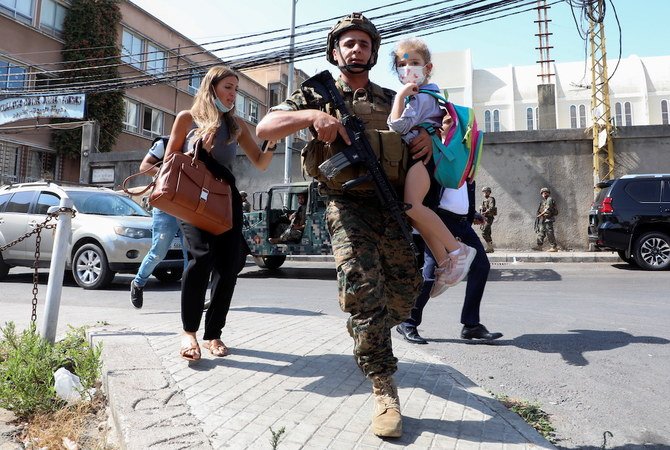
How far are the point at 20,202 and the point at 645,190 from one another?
11684 millimetres

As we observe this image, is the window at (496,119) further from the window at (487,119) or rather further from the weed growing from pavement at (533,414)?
the weed growing from pavement at (533,414)

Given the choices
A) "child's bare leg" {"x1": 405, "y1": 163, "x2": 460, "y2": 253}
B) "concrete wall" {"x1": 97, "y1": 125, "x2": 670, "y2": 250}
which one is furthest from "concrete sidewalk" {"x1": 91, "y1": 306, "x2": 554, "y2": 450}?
"concrete wall" {"x1": 97, "y1": 125, "x2": 670, "y2": 250}

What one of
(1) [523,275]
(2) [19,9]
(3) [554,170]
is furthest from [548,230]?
(2) [19,9]

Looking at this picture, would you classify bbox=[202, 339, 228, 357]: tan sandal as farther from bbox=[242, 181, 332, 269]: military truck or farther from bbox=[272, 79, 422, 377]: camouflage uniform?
bbox=[242, 181, 332, 269]: military truck

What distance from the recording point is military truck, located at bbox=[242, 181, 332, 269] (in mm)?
9232

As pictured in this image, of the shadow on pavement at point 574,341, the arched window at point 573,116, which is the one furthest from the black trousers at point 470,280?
the arched window at point 573,116

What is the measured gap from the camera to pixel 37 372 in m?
2.66

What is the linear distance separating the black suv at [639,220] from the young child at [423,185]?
8618mm

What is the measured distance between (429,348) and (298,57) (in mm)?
11911

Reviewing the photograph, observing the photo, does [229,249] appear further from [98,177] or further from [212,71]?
[98,177]

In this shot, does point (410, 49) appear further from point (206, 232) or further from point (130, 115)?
point (130, 115)

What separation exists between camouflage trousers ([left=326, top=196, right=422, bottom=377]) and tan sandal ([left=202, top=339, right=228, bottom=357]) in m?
1.20

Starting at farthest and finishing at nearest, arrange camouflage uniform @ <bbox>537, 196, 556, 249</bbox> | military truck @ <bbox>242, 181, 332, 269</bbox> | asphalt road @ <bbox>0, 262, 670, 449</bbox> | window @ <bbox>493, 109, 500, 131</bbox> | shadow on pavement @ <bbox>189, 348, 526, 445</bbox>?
window @ <bbox>493, 109, 500, 131</bbox> → camouflage uniform @ <bbox>537, 196, 556, 249</bbox> → military truck @ <bbox>242, 181, 332, 269</bbox> → asphalt road @ <bbox>0, 262, 670, 449</bbox> → shadow on pavement @ <bbox>189, 348, 526, 445</bbox>

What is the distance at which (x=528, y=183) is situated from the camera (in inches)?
551
